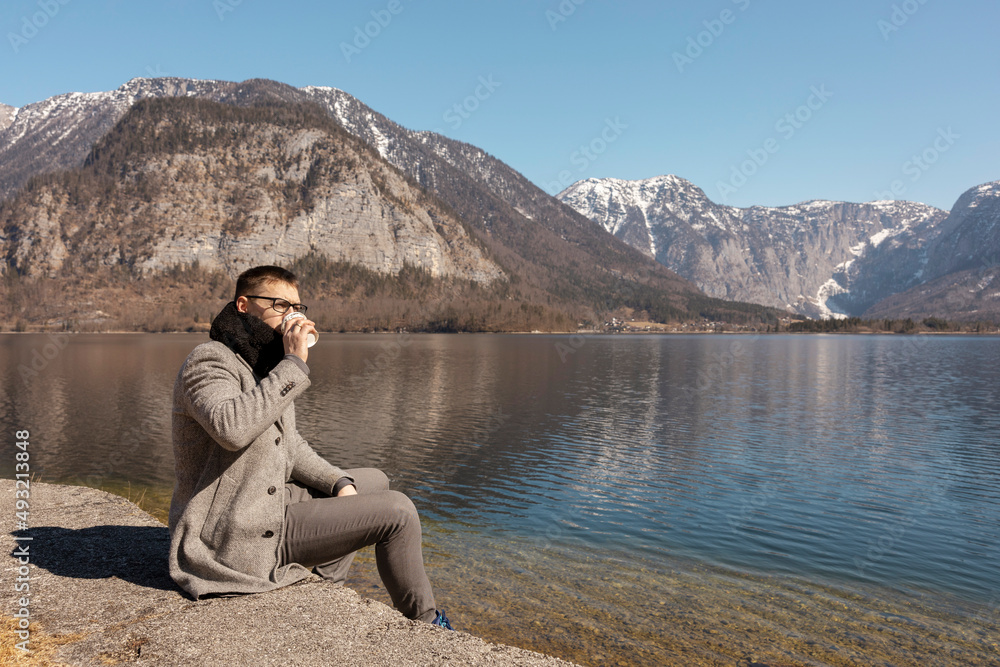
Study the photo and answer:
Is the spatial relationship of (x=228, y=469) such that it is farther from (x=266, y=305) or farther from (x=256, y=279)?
(x=256, y=279)

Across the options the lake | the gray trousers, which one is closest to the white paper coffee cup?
the gray trousers

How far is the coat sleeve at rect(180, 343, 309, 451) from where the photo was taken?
438 centimetres

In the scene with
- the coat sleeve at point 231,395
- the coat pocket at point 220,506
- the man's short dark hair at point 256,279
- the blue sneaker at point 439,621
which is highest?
the man's short dark hair at point 256,279

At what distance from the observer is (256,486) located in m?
4.82

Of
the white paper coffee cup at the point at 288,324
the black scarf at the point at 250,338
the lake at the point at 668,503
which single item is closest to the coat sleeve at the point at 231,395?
the black scarf at the point at 250,338

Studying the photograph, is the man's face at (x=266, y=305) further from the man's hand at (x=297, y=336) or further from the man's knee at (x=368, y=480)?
the man's knee at (x=368, y=480)

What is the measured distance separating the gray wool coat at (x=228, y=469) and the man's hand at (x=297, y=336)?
12cm

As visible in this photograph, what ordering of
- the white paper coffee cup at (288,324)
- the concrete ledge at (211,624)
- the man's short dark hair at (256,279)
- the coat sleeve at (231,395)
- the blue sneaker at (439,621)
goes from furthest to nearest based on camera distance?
the blue sneaker at (439,621) → the man's short dark hair at (256,279) → the white paper coffee cup at (288,324) → the concrete ledge at (211,624) → the coat sleeve at (231,395)

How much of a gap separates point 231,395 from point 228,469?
0.67 m

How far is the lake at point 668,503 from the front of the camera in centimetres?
991

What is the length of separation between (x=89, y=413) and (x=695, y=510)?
31863 mm

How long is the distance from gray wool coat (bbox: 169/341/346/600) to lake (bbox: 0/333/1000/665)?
553 cm

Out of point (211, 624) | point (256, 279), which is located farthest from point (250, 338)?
point (211, 624)

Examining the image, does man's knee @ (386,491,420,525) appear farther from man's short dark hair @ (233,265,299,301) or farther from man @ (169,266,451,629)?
man's short dark hair @ (233,265,299,301)
